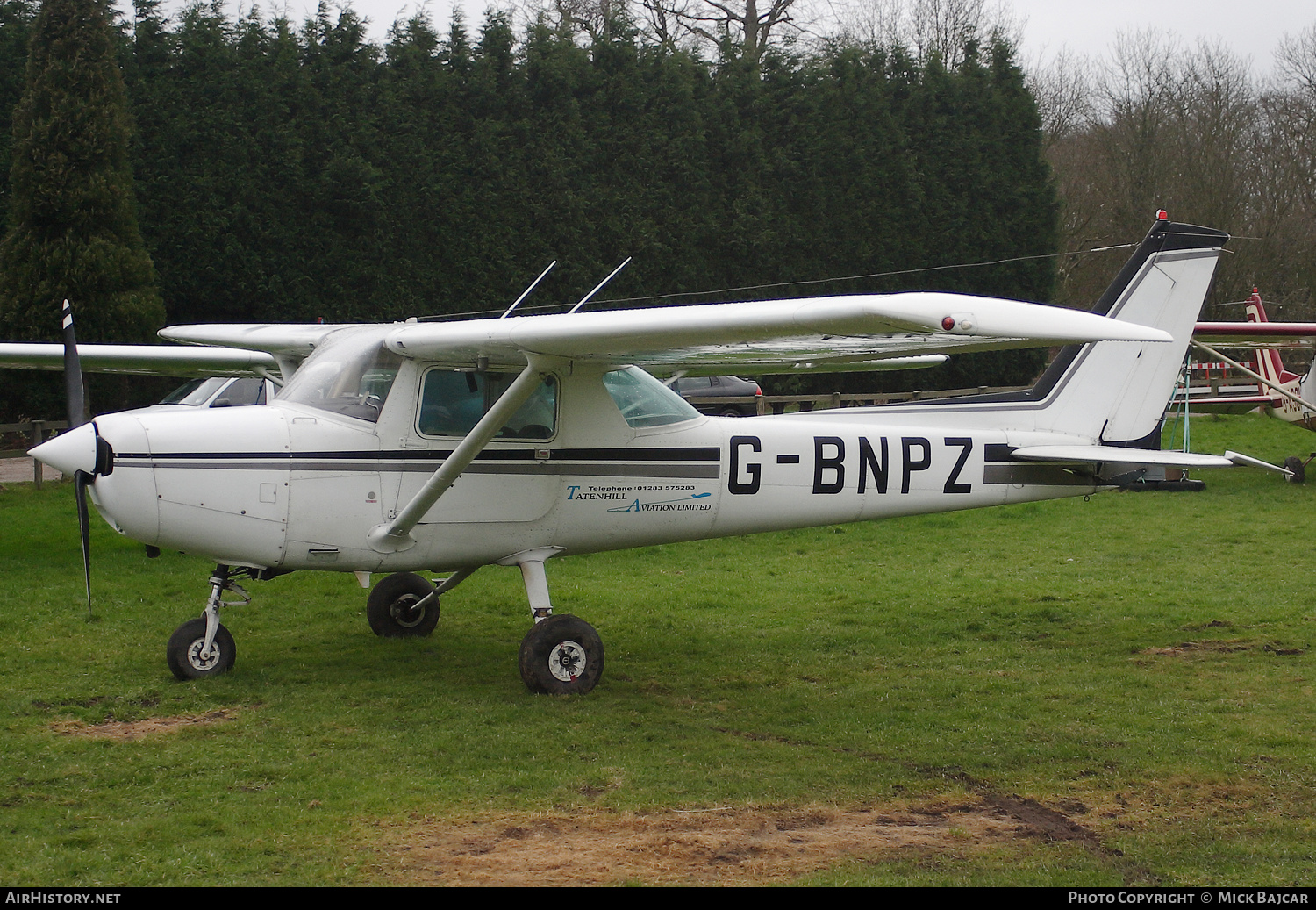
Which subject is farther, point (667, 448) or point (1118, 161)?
point (1118, 161)

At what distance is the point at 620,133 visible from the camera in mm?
26406

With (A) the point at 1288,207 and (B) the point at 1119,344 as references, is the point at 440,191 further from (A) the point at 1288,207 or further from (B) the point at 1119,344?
(A) the point at 1288,207

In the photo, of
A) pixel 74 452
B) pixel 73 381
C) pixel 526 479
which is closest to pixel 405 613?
pixel 526 479

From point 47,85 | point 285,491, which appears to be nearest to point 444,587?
point 285,491

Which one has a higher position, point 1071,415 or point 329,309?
point 329,309

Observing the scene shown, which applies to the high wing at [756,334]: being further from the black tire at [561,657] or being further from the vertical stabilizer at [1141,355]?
the black tire at [561,657]

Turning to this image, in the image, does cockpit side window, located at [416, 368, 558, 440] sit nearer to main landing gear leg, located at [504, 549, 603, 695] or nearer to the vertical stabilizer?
main landing gear leg, located at [504, 549, 603, 695]

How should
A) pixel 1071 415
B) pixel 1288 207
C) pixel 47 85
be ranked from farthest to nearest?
pixel 1288 207, pixel 47 85, pixel 1071 415

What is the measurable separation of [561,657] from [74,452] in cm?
325

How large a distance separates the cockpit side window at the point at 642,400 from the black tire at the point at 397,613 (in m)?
2.51

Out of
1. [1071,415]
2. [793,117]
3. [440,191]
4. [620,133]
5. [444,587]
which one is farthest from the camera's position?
[793,117]

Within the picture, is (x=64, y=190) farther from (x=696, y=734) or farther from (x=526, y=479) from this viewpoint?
(x=696, y=734)

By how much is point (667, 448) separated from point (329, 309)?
54.8 feet

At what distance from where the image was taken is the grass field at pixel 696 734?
4.80 meters
